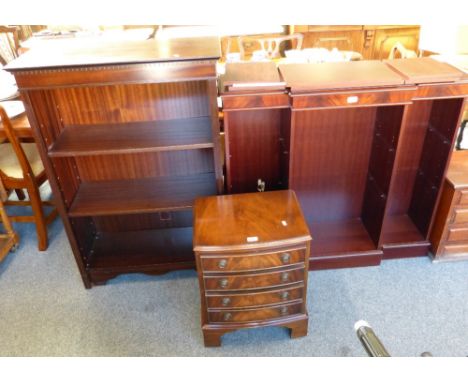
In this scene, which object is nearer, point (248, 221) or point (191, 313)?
point (248, 221)

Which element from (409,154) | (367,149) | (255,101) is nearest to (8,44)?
(255,101)

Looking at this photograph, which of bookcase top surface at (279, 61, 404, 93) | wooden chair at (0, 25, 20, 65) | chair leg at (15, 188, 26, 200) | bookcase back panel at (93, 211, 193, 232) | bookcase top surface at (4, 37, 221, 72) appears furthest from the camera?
wooden chair at (0, 25, 20, 65)

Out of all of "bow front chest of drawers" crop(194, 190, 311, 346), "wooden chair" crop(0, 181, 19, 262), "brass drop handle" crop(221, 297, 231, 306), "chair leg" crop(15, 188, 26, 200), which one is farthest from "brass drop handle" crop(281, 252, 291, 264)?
"chair leg" crop(15, 188, 26, 200)

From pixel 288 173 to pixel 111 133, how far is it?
2.96 ft

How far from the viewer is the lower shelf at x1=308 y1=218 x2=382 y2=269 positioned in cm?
226

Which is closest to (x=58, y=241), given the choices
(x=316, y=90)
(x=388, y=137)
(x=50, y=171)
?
(x=50, y=171)

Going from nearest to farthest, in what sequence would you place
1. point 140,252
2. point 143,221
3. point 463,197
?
point 463,197
point 140,252
point 143,221

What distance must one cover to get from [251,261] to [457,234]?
4.18 feet

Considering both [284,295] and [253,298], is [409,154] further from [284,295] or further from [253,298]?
[253,298]

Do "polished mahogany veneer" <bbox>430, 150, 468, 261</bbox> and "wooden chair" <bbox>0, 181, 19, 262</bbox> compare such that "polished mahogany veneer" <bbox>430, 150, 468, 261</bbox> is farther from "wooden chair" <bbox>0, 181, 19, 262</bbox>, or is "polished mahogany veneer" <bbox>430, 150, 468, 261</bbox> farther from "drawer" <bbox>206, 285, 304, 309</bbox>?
"wooden chair" <bbox>0, 181, 19, 262</bbox>

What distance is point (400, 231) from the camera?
239cm

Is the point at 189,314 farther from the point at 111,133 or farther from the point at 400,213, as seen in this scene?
the point at 400,213

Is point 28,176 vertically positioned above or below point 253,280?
above

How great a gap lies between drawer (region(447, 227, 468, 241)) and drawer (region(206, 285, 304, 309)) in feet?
3.22
